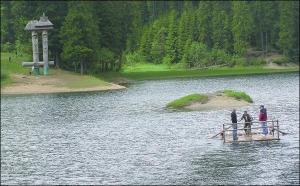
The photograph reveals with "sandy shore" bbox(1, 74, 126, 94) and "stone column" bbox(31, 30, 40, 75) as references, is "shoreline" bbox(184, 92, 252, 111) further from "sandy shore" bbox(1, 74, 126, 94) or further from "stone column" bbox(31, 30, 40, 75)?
"stone column" bbox(31, 30, 40, 75)

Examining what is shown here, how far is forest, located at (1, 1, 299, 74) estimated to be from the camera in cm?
12344

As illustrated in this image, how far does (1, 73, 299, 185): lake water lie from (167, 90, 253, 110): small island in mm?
1898

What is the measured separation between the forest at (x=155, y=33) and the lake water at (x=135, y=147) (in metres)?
41.4

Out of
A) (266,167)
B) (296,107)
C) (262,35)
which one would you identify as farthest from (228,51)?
(266,167)

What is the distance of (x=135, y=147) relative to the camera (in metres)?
50.0

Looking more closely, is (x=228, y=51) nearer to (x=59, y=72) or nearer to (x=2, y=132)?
(x=59, y=72)

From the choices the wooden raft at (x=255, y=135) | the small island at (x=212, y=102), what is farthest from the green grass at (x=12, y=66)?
the wooden raft at (x=255, y=135)

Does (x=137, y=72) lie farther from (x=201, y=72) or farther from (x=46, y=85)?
(x=46, y=85)

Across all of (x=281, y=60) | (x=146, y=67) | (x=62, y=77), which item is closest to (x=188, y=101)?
(x=62, y=77)

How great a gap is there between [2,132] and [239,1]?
404 feet

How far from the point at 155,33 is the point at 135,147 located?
462 feet

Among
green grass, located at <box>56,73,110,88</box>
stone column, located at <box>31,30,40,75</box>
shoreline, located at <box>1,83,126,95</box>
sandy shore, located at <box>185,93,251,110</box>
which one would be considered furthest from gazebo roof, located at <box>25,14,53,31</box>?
sandy shore, located at <box>185,93,251,110</box>

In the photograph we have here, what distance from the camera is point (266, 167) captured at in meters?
40.5

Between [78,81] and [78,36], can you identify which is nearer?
[78,81]
